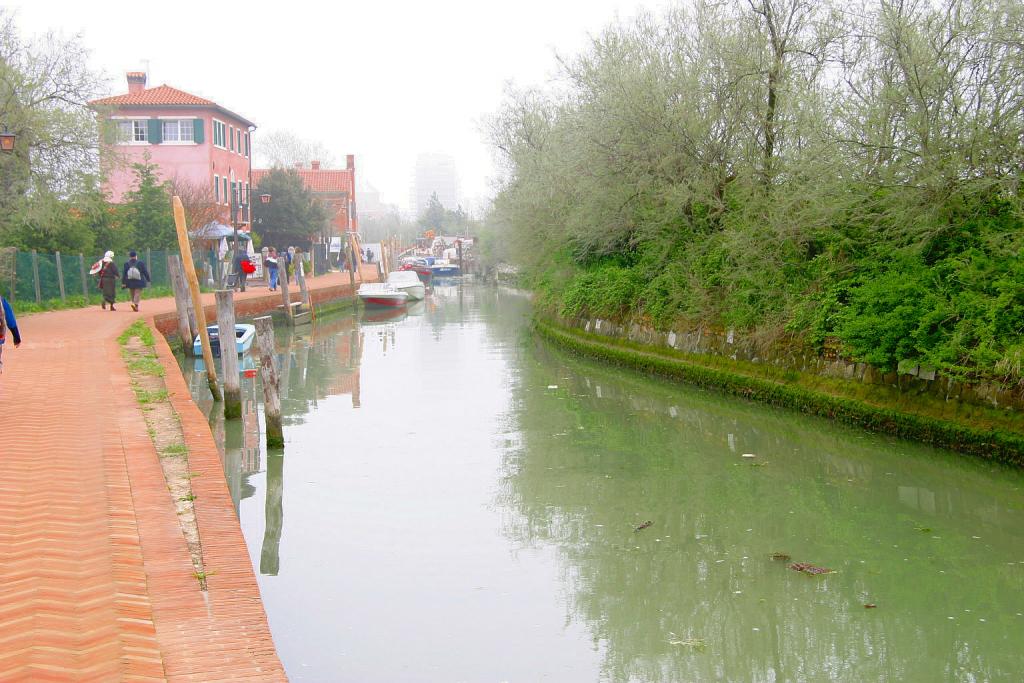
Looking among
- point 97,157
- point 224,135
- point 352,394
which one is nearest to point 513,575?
point 352,394

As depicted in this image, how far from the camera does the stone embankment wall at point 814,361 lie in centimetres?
1212

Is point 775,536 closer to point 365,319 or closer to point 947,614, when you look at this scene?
point 947,614

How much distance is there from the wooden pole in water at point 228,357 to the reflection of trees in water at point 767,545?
385cm

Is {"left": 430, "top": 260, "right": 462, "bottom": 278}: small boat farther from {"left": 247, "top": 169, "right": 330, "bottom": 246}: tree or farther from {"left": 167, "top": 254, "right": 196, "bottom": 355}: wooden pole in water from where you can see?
{"left": 167, "top": 254, "right": 196, "bottom": 355}: wooden pole in water

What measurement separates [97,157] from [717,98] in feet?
48.8

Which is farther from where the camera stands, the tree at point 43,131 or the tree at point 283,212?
the tree at point 283,212

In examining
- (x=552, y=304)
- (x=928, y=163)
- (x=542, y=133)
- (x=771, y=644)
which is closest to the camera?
(x=771, y=644)

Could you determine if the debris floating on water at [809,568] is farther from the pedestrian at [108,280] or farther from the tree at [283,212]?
the tree at [283,212]

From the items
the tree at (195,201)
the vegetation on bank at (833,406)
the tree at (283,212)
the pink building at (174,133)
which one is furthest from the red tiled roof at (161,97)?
the vegetation on bank at (833,406)

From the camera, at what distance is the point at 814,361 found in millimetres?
15766

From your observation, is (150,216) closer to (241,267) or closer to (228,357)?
(241,267)

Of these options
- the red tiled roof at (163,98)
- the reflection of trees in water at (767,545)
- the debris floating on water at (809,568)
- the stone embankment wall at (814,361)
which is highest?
the red tiled roof at (163,98)

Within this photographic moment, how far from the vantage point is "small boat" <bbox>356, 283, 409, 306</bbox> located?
142 ft

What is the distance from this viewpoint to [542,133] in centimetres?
3519
